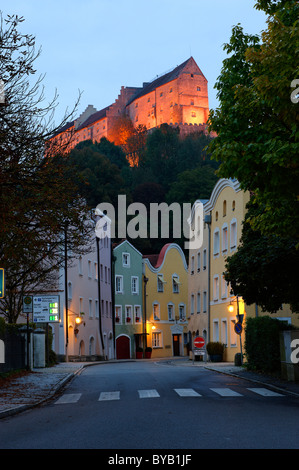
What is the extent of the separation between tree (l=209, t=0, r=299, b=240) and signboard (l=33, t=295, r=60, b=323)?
15.8 m

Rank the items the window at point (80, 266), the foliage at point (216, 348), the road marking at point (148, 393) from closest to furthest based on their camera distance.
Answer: the road marking at point (148, 393), the foliage at point (216, 348), the window at point (80, 266)

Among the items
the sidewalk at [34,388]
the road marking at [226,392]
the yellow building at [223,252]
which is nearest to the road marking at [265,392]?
the sidewalk at [34,388]

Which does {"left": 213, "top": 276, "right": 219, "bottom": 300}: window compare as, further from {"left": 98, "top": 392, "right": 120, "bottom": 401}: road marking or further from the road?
{"left": 98, "top": 392, "right": 120, "bottom": 401}: road marking

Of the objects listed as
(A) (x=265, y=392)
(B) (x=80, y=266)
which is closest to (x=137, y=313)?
(B) (x=80, y=266)

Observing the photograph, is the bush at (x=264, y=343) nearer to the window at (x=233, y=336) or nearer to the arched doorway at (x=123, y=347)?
the window at (x=233, y=336)

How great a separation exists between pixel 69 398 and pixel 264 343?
10.1 m

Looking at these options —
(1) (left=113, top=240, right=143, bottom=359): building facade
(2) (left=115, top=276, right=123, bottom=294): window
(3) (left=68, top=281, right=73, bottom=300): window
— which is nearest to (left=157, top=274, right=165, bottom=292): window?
(1) (left=113, top=240, right=143, bottom=359): building facade

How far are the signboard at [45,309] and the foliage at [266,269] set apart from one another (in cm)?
1001

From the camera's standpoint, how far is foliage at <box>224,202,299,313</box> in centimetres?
2091

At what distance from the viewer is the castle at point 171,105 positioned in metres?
147

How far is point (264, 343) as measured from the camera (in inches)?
1037

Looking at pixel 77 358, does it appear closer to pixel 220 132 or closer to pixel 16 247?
pixel 16 247

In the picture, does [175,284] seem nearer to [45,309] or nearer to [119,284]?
[119,284]

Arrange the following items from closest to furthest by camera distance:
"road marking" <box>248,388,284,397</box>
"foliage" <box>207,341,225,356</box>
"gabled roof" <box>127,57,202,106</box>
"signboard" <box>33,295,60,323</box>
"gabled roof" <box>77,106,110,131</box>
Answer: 1. "road marking" <box>248,388,284,397</box>
2. "signboard" <box>33,295,60,323</box>
3. "foliage" <box>207,341,225,356</box>
4. "gabled roof" <box>127,57,202,106</box>
5. "gabled roof" <box>77,106,110,131</box>
